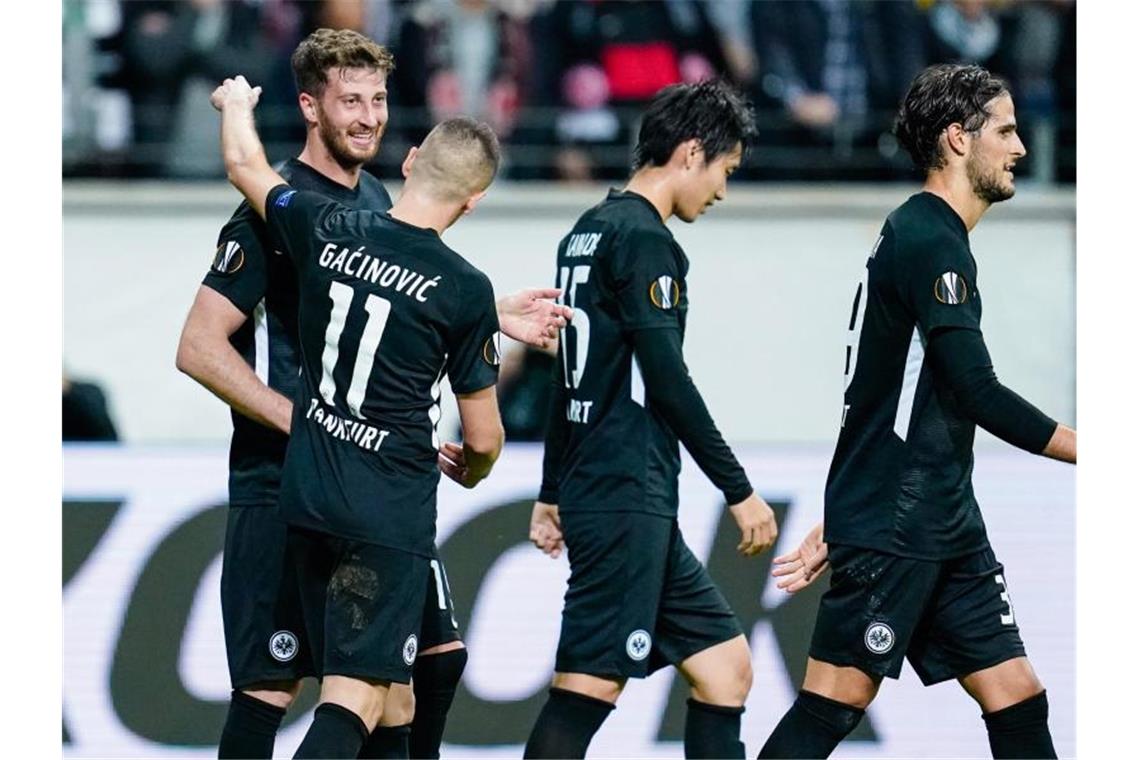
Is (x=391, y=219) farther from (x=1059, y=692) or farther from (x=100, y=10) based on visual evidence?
(x=100, y=10)

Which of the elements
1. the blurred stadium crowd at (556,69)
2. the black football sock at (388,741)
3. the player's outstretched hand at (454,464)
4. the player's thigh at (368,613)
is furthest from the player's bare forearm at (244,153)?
the blurred stadium crowd at (556,69)

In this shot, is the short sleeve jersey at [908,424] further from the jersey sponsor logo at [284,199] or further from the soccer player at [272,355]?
the jersey sponsor logo at [284,199]

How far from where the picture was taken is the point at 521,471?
7473mm

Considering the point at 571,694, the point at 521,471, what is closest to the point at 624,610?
the point at 571,694

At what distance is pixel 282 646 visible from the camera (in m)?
5.29

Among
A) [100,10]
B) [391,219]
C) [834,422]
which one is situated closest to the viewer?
[391,219]

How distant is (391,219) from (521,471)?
2.63m

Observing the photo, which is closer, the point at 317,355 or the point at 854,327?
the point at 317,355

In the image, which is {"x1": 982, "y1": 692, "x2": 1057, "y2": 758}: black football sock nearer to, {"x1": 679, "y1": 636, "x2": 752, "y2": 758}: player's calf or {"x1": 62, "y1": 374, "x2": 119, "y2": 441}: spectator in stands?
{"x1": 679, "y1": 636, "x2": 752, "y2": 758}: player's calf

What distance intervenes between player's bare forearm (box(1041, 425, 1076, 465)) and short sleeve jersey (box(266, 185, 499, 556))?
1.52 m

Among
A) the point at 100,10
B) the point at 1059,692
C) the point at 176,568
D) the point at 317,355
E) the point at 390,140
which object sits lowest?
the point at 1059,692

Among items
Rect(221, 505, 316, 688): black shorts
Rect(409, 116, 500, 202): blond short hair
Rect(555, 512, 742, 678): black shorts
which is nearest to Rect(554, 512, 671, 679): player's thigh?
Rect(555, 512, 742, 678): black shorts

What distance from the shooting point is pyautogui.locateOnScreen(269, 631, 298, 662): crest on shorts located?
17.3 ft

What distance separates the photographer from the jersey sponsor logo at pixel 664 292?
5.58 metres
